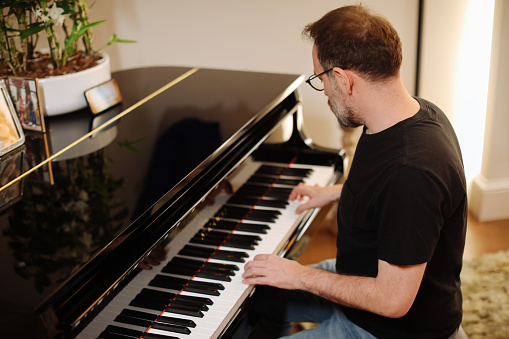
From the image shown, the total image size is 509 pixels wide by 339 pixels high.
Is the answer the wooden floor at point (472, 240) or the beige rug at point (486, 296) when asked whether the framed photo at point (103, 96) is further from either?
the beige rug at point (486, 296)

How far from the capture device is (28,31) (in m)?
1.81

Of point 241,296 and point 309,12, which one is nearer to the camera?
point 241,296

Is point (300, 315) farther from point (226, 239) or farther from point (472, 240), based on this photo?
point (472, 240)

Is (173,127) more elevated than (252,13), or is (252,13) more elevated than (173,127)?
(252,13)

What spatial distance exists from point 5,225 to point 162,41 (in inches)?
74.6

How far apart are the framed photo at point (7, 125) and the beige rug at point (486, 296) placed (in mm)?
1943

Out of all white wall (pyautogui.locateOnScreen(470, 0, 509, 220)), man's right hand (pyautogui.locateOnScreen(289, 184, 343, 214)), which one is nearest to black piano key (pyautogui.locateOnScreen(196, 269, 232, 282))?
man's right hand (pyautogui.locateOnScreen(289, 184, 343, 214))

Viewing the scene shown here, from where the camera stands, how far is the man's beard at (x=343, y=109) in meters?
1.39

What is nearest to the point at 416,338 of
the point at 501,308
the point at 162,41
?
the point at 501,308

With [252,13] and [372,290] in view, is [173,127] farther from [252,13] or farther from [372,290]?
[252,13]

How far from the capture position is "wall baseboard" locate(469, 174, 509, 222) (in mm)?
3168

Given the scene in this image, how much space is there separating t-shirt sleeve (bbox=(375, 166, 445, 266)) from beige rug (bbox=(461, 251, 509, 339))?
4.46ft

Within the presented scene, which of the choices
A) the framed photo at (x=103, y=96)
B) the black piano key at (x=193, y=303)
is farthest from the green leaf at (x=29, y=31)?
the black piano key at (x=193, y=303)

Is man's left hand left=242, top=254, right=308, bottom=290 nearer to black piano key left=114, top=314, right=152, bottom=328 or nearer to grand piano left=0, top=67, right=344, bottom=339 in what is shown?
grand piano left=0, top=67, right=344, bottom=339
